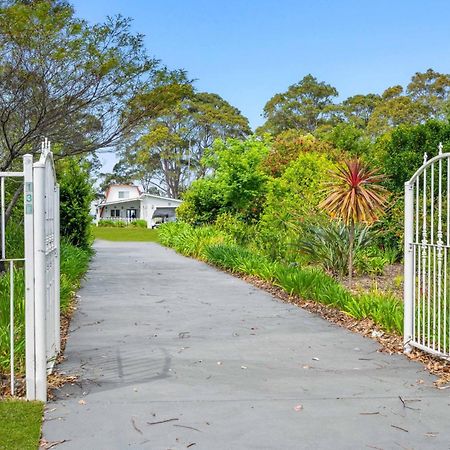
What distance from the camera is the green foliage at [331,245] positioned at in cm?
1242

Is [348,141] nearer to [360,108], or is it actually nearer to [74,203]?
[74,203]

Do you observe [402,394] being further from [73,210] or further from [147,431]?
[73,210]

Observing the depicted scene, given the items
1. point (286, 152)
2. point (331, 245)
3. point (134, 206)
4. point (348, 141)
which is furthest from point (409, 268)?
point (134, 206)

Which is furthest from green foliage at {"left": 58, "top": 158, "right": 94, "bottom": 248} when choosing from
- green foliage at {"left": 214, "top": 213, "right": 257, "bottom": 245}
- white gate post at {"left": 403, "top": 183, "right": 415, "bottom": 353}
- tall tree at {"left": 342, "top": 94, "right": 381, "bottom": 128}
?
tall tree at {"left": 342, "top": 94, "right": 381, "bottom": 128}

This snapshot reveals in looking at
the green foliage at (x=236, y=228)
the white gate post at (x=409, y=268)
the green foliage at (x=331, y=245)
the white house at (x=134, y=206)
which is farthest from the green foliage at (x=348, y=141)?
the white house at (x=134, y=206)

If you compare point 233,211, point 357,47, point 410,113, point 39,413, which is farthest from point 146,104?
point 410,113

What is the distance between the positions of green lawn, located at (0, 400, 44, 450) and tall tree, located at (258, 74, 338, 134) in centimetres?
4355

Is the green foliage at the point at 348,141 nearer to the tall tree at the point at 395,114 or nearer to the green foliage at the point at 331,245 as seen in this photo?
the tall tree at the point at 395,114

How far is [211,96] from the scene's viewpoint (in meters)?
53.1

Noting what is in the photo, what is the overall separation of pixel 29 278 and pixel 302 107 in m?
44.1

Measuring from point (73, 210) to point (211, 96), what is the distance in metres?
34.9

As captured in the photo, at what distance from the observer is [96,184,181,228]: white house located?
56.2m

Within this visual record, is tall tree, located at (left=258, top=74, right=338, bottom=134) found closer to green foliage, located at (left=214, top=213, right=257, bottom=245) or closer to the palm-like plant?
green foliage, located at (left=214, top=213, right=257, bottom=245)

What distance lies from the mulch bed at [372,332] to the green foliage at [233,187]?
12.2 m
